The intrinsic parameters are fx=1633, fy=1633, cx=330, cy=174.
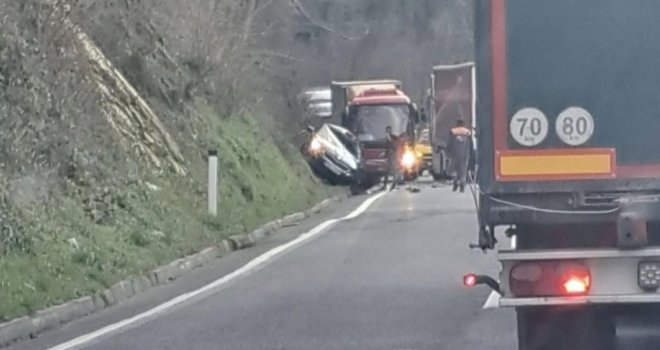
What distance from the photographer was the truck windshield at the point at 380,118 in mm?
49625

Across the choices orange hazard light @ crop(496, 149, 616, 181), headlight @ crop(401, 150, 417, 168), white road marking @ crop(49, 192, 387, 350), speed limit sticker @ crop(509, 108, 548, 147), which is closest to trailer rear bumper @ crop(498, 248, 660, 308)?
orange hazard light @ crop(496, 149, 616, 181)

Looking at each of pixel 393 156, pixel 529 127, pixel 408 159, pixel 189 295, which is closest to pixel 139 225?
pixel 189 295

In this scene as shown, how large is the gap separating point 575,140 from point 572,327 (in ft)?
4.20

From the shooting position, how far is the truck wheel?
8.84 m

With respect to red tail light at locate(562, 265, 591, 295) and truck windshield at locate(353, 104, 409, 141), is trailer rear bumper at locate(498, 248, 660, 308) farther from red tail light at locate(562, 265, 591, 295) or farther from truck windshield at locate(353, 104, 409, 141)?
truck windshield at locate(353, 104, 409, 141)

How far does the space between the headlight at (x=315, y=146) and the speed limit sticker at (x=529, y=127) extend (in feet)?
112

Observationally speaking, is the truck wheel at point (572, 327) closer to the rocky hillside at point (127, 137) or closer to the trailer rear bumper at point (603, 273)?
the trailer rear bumper at point (603, 273)

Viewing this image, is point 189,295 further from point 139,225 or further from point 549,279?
point 549,279

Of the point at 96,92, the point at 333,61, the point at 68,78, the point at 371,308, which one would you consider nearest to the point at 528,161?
the point at 371,308

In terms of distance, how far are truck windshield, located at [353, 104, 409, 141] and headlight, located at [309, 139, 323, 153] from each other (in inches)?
264

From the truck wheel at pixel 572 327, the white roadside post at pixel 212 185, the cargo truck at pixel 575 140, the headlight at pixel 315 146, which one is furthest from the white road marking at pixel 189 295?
the headlight at pixel 315 146

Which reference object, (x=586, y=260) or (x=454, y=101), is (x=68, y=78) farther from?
(x=454, y=101)

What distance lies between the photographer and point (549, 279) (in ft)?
27.2

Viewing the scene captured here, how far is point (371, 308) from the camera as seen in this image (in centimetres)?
1451
